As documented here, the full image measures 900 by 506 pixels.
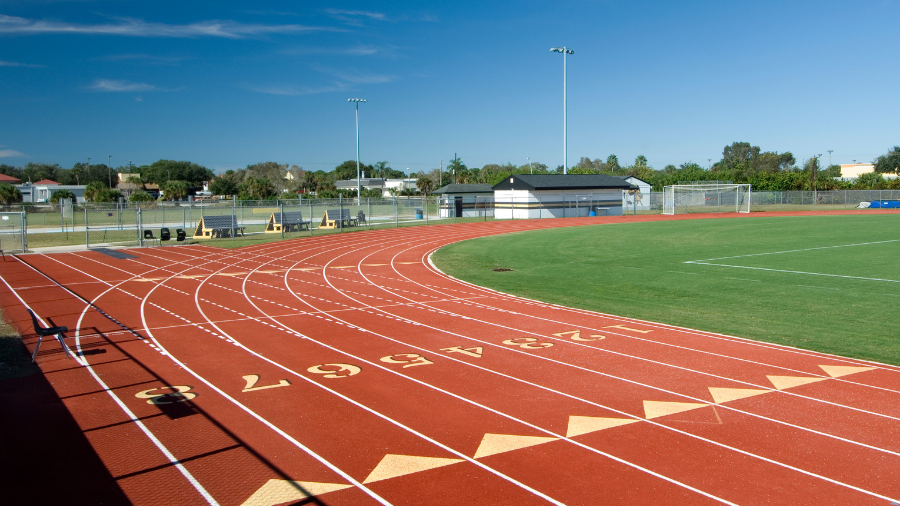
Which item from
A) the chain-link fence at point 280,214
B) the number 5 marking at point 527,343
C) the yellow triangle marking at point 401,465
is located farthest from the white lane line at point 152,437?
the chain-link fence at point 280,214

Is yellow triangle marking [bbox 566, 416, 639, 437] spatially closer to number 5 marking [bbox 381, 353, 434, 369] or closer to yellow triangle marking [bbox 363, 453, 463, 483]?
yellow triangle marking [bbox 363, 453, 463, 483]

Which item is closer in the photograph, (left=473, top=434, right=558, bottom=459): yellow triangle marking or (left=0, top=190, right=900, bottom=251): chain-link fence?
(left=473, top=434, right=558, bottom=459): yellow triangle marking

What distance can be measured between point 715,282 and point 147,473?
16575mm

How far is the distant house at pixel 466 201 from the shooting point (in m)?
55.5

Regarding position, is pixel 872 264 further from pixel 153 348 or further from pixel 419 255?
pixel 153 348

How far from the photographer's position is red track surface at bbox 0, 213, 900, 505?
6.02 meters

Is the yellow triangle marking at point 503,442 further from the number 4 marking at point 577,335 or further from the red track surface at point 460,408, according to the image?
the number 4 marking at point 577,335

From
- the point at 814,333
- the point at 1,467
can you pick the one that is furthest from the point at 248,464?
the point at 814,333

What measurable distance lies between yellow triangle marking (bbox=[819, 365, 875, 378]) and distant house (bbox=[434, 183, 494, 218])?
44.1 meters

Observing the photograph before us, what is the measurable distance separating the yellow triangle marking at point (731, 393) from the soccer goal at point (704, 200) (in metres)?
51.5

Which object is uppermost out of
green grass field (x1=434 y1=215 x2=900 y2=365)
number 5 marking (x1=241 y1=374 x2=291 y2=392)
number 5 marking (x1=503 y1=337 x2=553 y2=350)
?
green grass field (x1=434 y1=215 x2=900 y2=365)

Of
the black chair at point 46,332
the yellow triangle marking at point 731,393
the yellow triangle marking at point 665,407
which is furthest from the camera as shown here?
the black chair at point 46,332

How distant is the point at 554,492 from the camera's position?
19.1 ft

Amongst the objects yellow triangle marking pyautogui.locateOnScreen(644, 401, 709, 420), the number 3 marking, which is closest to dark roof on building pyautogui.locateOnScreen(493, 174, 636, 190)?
yellow triangle marking pyautogui.locateOnScreen(644, 401, 709, 420)
